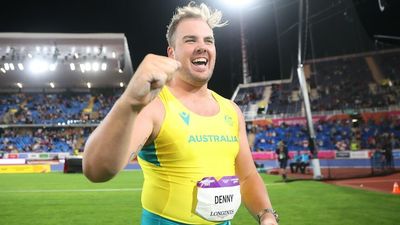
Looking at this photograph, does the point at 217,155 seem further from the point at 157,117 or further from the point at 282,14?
the point at 282,14

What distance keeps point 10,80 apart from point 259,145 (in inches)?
1095

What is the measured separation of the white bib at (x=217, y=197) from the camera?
196cm

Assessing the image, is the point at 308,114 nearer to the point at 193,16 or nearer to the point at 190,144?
the point at 193,16

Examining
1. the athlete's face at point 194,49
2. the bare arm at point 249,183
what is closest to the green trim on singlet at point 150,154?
the athlete's face at point 194,49

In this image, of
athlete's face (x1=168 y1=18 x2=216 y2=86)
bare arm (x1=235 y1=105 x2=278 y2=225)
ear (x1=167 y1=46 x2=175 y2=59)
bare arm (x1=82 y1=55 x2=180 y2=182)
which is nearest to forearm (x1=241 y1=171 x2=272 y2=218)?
bare arm (x1=235 y1=105 x2=278 y2=225)

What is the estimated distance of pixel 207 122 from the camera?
2.09 meters

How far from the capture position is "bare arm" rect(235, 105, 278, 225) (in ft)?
7.79

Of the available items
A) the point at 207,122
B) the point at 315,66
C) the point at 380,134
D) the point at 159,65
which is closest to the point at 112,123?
the point at 159,65

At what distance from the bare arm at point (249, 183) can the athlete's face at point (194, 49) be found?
0.52m

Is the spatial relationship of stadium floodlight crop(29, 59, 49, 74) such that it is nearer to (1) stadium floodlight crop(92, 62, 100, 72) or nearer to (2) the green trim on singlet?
(1) stadium floodlight crop(92, 62, 100, 72)

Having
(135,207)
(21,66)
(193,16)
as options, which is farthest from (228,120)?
(21,66)

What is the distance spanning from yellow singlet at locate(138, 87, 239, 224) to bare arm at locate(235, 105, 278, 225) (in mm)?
369

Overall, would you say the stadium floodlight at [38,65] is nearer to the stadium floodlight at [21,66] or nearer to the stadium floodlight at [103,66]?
the stadium floodlight at [21,66]

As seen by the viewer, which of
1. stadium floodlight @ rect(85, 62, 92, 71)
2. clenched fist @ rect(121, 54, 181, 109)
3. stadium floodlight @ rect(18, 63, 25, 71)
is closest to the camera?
clenched fist @ rect(121, 54, 181, 109)
